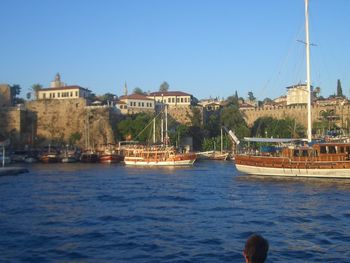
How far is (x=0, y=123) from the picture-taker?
106812 millimetres

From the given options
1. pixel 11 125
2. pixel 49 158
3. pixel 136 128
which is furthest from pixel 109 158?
pixel 11 125

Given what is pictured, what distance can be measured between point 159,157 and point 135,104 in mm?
43656

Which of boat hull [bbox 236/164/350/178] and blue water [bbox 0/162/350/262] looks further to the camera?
boat hull [bbox 236/164/350/178]

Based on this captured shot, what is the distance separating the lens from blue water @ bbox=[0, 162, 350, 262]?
17672mm

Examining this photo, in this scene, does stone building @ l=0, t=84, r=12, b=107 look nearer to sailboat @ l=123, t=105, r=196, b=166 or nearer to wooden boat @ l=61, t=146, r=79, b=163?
wooden boat @ l=61, t=146, r=79, b=163

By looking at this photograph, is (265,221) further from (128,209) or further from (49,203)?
(49,203)

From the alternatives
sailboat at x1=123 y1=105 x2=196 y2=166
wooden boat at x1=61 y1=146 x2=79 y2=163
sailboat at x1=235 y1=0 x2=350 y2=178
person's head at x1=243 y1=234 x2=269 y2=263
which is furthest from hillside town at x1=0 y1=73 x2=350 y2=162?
person's head at x1=243 y1=234 x2=269 y2=263

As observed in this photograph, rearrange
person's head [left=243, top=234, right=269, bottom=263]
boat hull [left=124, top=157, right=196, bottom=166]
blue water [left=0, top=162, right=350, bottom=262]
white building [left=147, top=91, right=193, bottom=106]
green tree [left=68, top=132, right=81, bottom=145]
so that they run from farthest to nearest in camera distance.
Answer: white building [left=147, top=91, right=193, bottom=106]
green tree [left=68, top=132, right=81, bottom=145]
boat hull [left=124, top=157, right=196, bottom=166]
blue water [left=0, top=162, right=350, bottom=262]
person's head [left=243, top=234, right=269, bottom=263]

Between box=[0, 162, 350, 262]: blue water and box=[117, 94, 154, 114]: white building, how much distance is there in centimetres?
8013

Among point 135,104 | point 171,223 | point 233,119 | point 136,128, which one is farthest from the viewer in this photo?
point 135,104

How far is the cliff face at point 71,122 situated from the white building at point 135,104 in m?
8.08

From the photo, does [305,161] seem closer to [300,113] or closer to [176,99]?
[300,113]

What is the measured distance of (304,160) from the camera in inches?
1873

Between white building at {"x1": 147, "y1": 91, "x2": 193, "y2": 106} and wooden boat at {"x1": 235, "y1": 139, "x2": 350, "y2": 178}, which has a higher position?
white building at {"x1": 147, "y1": 91, "x2": 193, "y2": 106}
